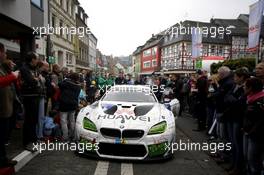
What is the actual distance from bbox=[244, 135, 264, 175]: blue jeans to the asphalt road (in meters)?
1.09

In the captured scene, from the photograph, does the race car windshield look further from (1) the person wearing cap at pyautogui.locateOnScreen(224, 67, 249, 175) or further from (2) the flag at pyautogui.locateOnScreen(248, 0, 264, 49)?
(2) the flag at pyautogui.locateOnScreen(248, 0, 264, 49)

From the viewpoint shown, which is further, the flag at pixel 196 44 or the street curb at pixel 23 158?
the flag at pixel 196 44

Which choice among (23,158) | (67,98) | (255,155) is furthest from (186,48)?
(255,155)

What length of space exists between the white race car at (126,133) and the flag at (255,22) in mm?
4837

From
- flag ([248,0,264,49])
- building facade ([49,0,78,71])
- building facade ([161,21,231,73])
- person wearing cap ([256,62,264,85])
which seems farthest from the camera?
building facade ([161,21,231,73])

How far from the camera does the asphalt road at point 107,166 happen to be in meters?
6.00

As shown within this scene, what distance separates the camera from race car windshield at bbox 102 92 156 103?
8.68 meters

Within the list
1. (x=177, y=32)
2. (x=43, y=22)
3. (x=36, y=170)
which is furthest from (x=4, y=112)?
(x=177, y=32)

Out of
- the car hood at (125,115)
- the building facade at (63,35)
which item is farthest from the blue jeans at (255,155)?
the building facade at (63,35)

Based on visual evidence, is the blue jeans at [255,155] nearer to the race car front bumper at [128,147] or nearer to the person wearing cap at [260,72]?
the person wearing cap at [260,72]

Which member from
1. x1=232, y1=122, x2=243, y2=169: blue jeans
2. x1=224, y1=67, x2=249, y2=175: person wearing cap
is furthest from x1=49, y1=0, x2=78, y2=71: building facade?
x1=232, y1=122, x2=243, y2=169: blue jeans

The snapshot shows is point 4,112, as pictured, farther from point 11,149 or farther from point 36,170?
point 11,149

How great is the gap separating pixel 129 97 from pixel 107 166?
2.69m

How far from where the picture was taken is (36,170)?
234 inches
